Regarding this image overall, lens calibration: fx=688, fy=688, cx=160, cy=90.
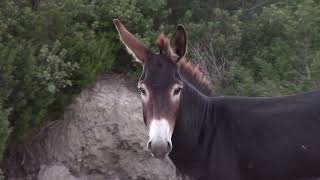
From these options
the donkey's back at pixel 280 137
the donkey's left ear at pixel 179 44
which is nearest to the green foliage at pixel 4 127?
the donkey's left ear at pixel 179 44

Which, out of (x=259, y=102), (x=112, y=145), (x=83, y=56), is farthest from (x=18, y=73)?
(x=259, y=102)

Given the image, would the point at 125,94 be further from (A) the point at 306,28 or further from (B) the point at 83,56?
(A) the point at 306,28

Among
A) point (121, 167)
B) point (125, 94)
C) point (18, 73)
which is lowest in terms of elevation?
point (121, 167)

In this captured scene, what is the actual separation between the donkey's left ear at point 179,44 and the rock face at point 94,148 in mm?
3589

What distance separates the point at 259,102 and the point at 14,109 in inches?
135

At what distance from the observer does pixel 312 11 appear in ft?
31.7

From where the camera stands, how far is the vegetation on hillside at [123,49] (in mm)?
8367

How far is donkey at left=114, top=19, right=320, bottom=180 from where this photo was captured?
18.8 ft

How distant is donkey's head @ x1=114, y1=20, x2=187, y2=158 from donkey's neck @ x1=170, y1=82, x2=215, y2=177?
0.21 meters

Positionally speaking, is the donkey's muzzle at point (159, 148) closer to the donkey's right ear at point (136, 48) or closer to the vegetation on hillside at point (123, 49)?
the donkey's right ear at point (136, 48)

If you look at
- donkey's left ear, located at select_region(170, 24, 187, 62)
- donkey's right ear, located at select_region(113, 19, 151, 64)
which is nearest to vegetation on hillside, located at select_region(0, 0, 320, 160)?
donkey's right ear, located at select_region(113, 19, 151, 64)

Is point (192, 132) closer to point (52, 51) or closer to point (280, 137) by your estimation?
point (280, 137)

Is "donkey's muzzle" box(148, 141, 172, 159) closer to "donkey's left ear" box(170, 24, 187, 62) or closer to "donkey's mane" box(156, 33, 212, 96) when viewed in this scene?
"donkey's left ear" box(170, 24, 187, 62)

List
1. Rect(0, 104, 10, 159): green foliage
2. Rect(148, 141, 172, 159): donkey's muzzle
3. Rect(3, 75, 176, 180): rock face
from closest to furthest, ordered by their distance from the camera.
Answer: Rect(148, 141, 172, 159): donkey's muzzle → Rect(0, 104, 10, 159): green foliage → Rect(3, 75, 176, 180): rock face
